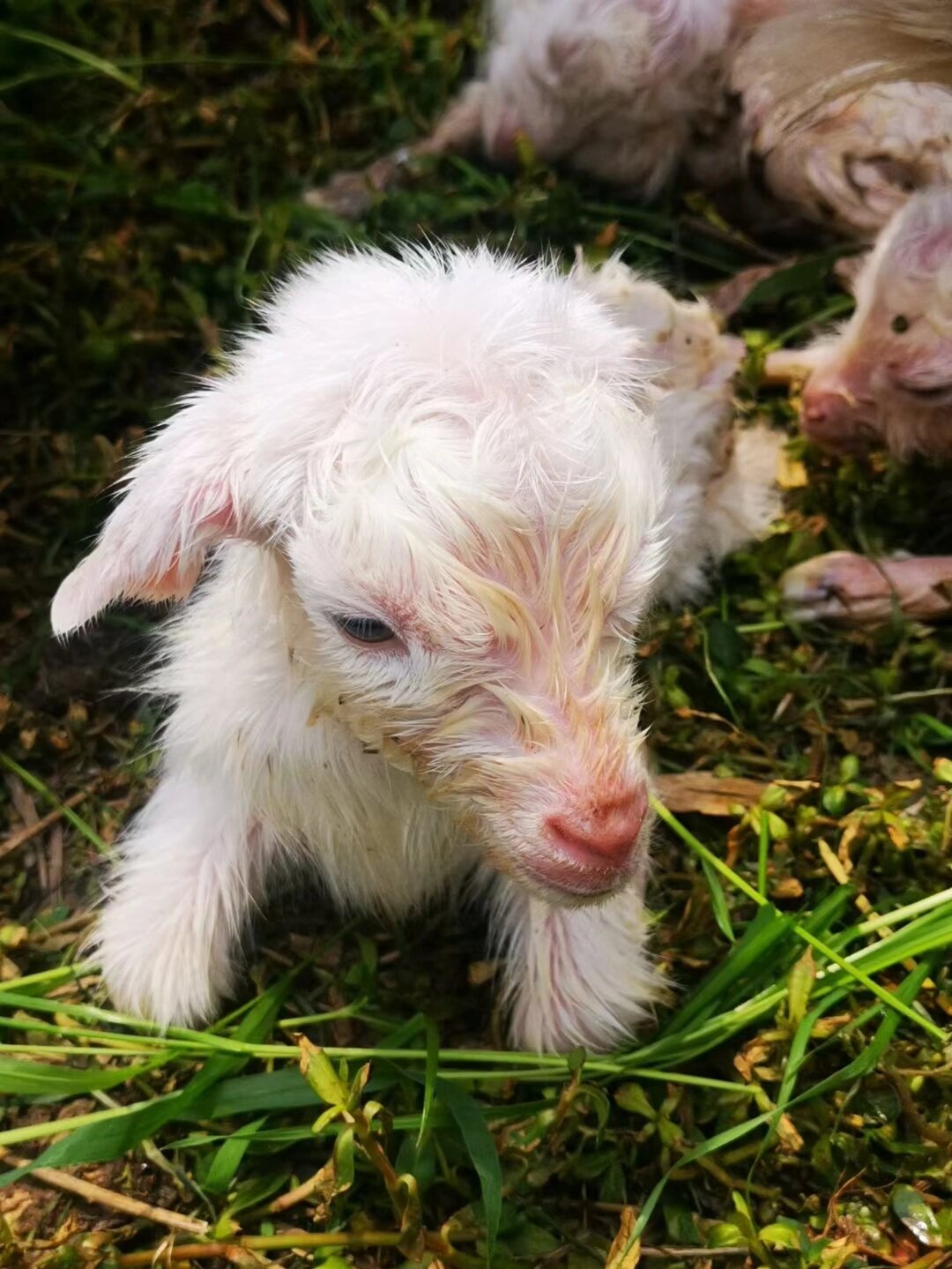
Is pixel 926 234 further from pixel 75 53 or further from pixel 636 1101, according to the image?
pixel 75 53

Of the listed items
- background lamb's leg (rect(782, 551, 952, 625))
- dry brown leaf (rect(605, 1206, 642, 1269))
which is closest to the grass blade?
background lamb's leg (rect(782, 551, 952, 625))

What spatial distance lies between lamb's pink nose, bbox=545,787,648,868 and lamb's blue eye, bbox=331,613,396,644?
306 mm

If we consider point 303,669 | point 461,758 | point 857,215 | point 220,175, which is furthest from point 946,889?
point 220,175

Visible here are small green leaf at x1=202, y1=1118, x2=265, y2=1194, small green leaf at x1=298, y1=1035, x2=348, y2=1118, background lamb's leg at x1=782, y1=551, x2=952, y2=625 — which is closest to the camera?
small green leaf at x1=298, y1=1035, x2=348, y2=1118

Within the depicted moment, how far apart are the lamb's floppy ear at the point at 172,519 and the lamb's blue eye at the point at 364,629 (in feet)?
0.67

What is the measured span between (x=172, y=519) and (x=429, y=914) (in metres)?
1.07

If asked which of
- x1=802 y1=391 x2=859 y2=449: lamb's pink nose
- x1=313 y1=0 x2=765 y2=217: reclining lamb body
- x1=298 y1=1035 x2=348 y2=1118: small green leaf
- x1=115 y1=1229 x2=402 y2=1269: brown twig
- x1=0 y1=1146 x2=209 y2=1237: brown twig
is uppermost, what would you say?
x1=313 y1=0 x2=765 y2=217: reclining lamb body

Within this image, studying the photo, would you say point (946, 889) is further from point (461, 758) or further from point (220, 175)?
point (220, 175)

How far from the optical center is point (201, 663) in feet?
6.05

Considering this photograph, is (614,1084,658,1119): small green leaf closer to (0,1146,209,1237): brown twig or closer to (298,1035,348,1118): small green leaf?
(298,1035,348,1118): small green leaf

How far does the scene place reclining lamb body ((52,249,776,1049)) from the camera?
1313 millimetres

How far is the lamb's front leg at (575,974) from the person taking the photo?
6.43 feet

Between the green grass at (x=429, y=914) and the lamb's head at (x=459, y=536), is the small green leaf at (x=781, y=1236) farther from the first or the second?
the lamb's head at (x=459, y=536)

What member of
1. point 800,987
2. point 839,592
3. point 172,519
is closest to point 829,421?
point 839,592
